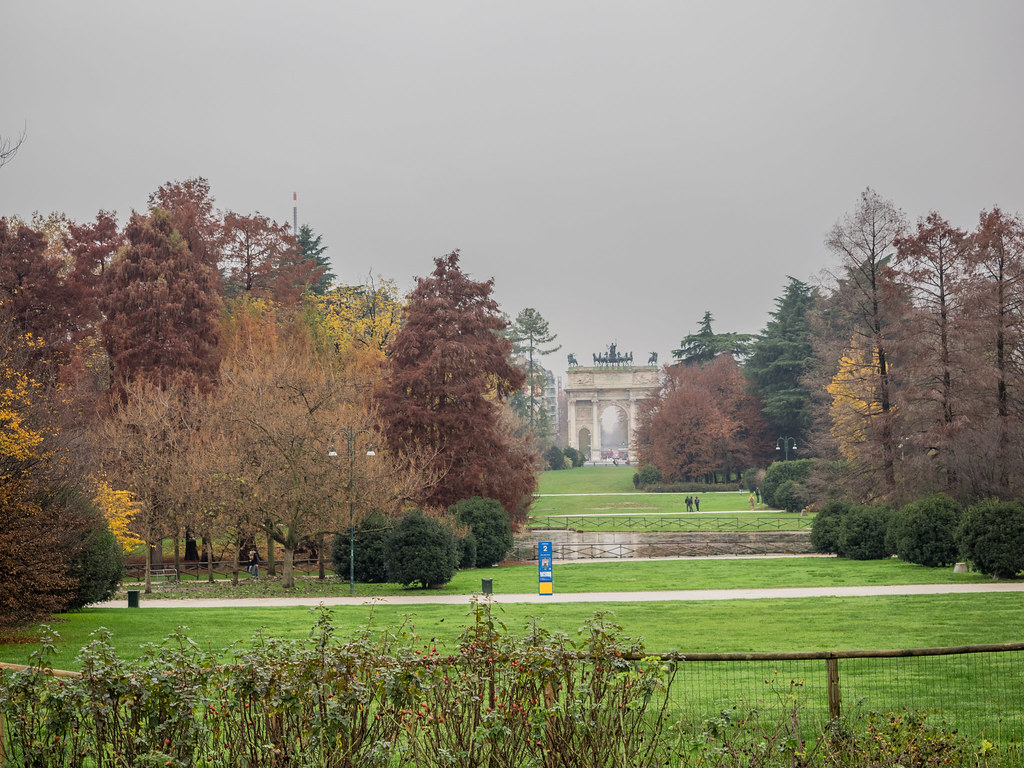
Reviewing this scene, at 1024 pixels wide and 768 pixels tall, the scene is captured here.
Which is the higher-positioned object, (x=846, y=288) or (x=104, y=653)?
(x=846, y=288)

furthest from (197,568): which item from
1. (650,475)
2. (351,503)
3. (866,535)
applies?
(650,475)

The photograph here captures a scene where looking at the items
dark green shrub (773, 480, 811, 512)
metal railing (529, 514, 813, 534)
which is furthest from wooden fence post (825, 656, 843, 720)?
dark green shrub (773, 480, 811, 512)

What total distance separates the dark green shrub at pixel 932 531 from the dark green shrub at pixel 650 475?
48258mm

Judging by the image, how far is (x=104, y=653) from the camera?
714cm

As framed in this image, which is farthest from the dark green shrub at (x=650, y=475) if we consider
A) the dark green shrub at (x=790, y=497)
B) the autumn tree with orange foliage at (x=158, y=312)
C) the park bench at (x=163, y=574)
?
the park bench at (x=163, y=574)

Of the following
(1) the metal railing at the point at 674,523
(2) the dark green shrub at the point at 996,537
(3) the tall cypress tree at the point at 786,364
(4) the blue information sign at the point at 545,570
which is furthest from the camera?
(3) the tall cypress tree at the point at 786,364

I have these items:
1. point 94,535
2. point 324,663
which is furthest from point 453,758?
point 94,535

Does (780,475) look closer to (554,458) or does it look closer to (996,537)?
(996,537)

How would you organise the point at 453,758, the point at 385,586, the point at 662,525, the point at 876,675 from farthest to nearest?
the point at 662,525 → the point at 385,586 → the point at 876,675 → the point at 453,758

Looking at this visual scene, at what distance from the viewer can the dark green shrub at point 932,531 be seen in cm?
2777

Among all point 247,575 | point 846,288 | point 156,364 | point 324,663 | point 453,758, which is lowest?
point 247,575

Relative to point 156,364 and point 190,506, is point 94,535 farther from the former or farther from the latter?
point 156,364

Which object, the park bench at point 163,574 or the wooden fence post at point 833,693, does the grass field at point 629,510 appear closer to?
the park bench at point 163,574

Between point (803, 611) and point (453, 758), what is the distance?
14.3 m
